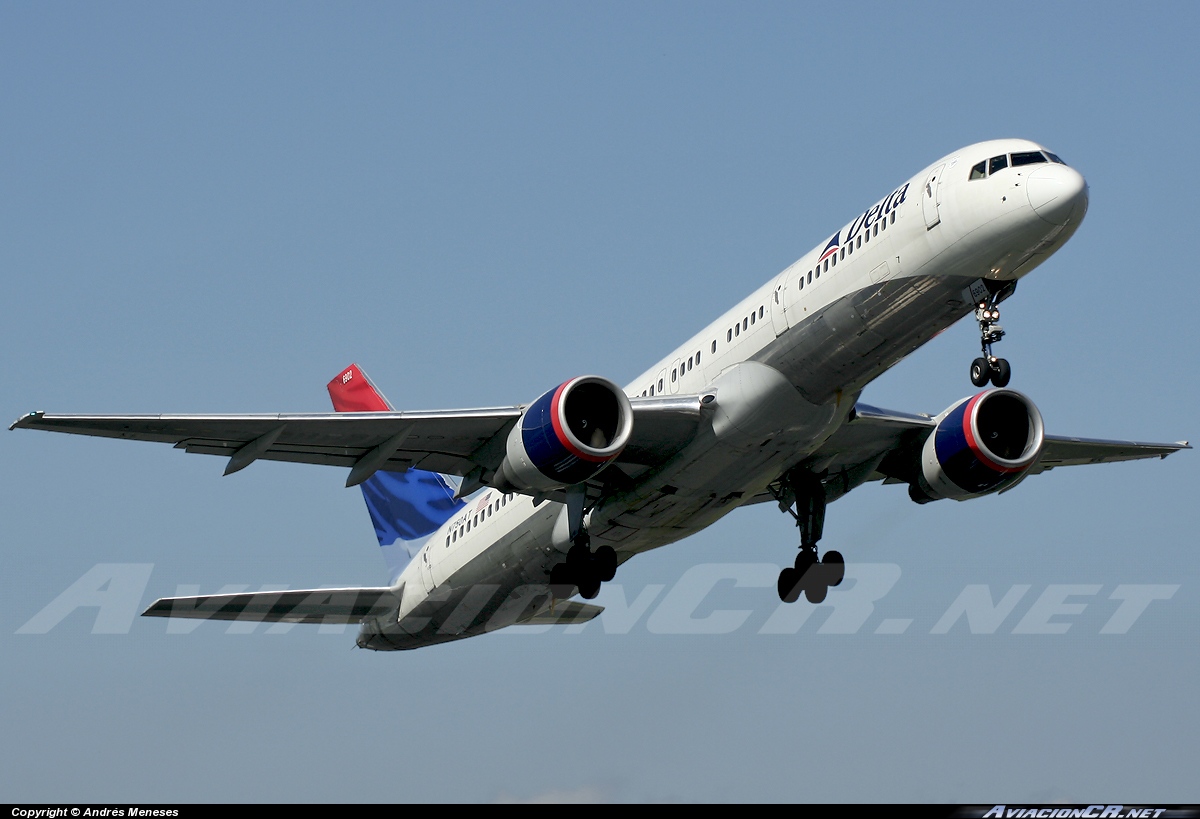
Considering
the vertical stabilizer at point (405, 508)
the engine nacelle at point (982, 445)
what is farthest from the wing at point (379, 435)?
the vertical stabilizer at point (405, 508)

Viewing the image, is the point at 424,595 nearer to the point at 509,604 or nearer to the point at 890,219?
the point at 509,604

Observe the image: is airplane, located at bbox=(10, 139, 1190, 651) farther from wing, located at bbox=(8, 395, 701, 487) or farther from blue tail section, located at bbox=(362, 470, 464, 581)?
blue tail section, located at bbox=(362, 470, 464, 581)

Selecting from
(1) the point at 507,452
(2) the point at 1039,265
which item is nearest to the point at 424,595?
(1) the point at 507,452

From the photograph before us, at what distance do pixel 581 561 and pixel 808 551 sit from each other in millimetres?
5592

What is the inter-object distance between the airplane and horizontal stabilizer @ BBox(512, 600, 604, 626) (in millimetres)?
2519

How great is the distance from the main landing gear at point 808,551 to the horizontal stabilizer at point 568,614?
19.9 feet

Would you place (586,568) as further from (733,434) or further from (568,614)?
(568,614)

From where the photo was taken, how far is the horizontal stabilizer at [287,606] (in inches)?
1346

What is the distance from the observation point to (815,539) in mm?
35125

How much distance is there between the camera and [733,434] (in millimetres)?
30031

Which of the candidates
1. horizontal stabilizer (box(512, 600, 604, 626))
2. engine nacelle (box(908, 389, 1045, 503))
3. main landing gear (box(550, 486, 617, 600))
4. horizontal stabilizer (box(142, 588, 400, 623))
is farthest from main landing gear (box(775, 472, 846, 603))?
horizontal stabilizer (box(142, 588, 400, 623))

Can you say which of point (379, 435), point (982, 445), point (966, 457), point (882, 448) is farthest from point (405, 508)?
point (982, 445)

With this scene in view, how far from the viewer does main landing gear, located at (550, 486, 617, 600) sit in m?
32.2
